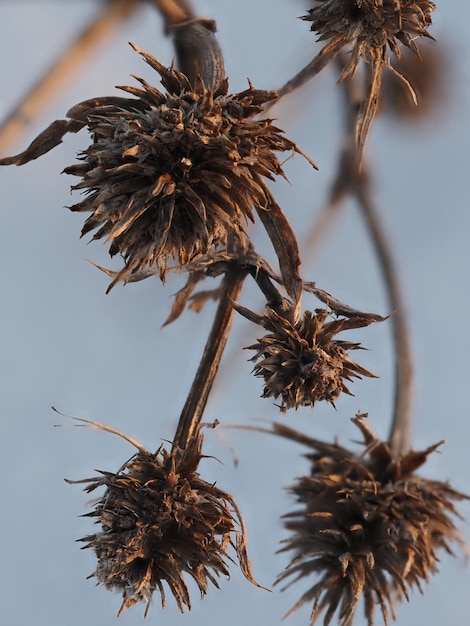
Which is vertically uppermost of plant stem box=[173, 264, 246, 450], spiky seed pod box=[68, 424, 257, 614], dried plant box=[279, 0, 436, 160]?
dried plant box=[279, 0, 436, 160]

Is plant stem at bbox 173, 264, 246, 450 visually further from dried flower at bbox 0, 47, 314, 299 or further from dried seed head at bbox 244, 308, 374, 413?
dried flower at bbox 0, 47, 314, 299

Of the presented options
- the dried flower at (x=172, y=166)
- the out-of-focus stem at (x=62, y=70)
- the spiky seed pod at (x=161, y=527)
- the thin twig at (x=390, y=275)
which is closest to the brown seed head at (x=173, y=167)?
the dried flower at (x=172, y=166)

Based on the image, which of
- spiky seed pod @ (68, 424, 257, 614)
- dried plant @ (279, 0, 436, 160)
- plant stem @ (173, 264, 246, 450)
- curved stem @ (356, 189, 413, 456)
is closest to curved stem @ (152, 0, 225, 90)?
dried plant @ (279, 0, 436, 160)

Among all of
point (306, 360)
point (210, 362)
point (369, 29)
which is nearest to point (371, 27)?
point (369, 29)

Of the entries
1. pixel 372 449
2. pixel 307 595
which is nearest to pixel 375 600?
pixel 307 595

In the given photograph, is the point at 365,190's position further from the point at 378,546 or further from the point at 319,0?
the point at 378,546

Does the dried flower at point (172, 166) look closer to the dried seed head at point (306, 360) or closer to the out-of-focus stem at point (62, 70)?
the dried seed head at point (306, 360)
